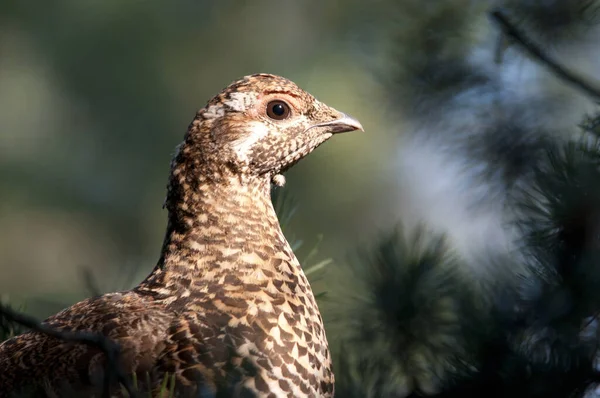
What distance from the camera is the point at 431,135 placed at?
3764 millimetres

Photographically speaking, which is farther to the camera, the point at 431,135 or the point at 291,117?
the point at 291,117

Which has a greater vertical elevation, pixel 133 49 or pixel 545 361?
pixel 133 49

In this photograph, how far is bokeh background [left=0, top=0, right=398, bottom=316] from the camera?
1466cm

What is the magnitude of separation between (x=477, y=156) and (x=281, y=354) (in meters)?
0.98

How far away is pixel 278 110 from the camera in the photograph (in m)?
4.49

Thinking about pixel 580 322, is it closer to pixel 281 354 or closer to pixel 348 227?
pixel 281 354

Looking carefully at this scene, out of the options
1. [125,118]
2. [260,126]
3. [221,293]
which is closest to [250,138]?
[260,126]

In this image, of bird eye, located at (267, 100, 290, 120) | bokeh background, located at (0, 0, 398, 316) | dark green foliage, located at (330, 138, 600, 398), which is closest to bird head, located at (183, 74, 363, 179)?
bird eye, located at (267, 100, 290, 120)

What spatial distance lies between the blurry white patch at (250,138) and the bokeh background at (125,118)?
8.66m

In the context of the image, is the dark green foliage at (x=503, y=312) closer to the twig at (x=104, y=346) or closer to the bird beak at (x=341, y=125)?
the twig at (x=104, y=346)

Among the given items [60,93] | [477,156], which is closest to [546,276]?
[477,156]

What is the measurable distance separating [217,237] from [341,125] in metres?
0.86

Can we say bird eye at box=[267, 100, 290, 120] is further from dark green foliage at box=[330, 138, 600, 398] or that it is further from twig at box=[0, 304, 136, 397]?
twig at box=[0, 304, 136, 397]

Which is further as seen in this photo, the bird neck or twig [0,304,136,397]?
the bird neck
